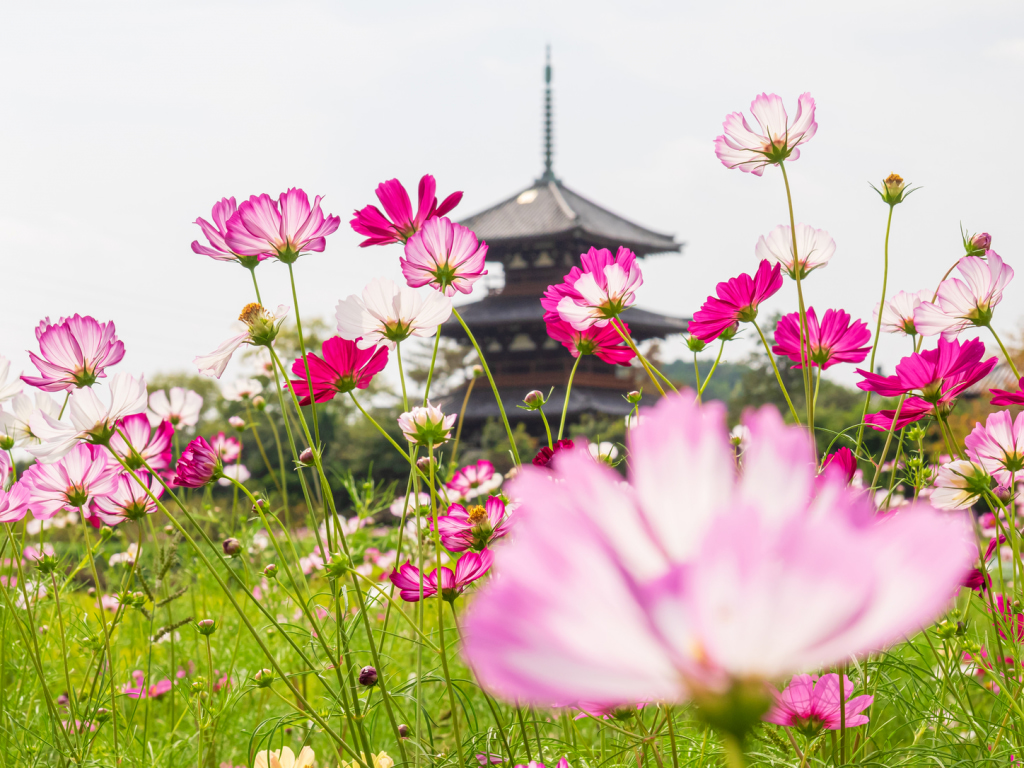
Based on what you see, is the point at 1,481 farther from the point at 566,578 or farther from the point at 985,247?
the point at 985,247

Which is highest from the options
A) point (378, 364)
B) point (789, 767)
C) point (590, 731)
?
point (378, 364)

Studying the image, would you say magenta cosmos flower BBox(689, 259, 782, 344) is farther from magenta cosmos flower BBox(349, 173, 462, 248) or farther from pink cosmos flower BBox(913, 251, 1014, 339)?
magenta cosmos flower BBox(349, 173, 462, 248)

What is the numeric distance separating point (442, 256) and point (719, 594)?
518 mm

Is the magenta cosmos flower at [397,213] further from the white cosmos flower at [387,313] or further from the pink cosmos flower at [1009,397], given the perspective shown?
the pink cosmos flower at [1009,397]

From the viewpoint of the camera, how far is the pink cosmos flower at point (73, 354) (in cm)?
59

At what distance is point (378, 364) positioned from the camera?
2.12 feet

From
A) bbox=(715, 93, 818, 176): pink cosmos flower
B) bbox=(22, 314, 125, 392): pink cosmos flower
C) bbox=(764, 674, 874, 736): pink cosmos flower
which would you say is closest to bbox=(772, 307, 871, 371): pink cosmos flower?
bbox=(715, 93, 818, 176): pink cosmos flower

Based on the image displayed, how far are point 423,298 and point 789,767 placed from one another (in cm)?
44

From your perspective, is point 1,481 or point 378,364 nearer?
point 378,364

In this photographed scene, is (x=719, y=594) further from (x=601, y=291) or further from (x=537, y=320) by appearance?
(x=537, y=320)

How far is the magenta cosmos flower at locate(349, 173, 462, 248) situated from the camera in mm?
676

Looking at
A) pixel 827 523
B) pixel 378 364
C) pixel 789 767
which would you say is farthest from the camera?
pixel 378 364

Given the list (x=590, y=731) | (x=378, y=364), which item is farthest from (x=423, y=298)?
(x=590, y=731)

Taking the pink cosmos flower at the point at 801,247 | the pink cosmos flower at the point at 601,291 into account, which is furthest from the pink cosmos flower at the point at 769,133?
the pink cosmos flower at the point at 601,291
